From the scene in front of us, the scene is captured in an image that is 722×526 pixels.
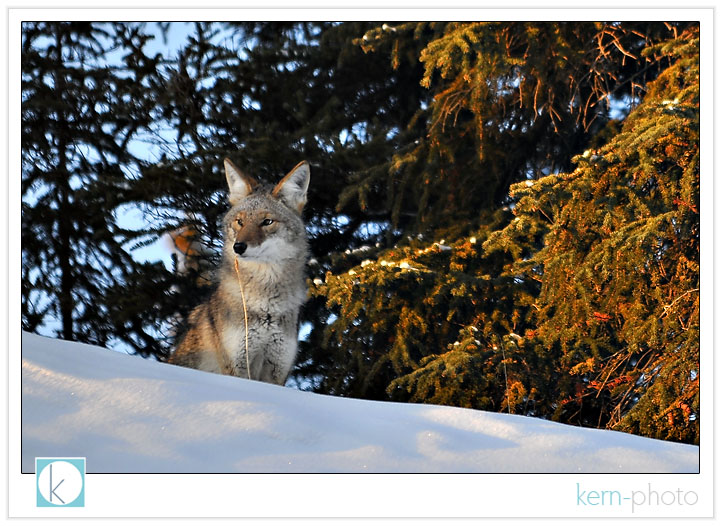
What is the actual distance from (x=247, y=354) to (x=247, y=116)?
11.3ft

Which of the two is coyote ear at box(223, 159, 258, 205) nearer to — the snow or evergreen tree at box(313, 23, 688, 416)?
evergreen tree at box(313, 23, 688, 416)

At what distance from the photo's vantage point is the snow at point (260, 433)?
3014 mm

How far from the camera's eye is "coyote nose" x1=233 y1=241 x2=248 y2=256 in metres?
4.96

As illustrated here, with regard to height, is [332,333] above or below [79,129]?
below

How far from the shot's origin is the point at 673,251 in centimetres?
565

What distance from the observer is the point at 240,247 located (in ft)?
16.3

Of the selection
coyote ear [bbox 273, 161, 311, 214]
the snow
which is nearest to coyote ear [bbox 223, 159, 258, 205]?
coyote ear [bbox 273, 161, 311, 214]

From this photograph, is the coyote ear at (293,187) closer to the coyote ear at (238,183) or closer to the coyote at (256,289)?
the coyote at (256,289)

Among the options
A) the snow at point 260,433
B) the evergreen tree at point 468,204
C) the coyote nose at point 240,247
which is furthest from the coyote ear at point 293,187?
the snow at point 260,433
